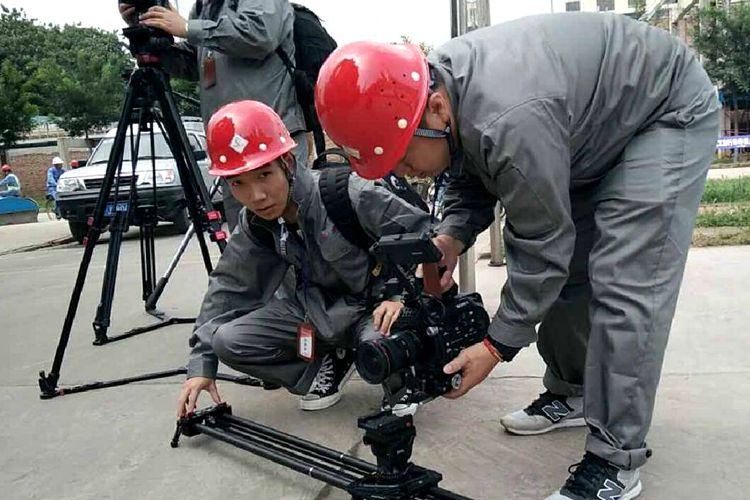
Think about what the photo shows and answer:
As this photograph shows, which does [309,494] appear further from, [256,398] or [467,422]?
[256,398]

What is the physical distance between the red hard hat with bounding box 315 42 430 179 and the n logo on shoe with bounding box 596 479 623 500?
1004 mm

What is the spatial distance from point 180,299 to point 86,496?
3.19 meters

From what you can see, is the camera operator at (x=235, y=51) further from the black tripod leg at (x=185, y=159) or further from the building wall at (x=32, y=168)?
the building wall at (x=32, y=168)

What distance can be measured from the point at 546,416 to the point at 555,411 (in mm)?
37

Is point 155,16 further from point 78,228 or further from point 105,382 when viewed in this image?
point 78,228

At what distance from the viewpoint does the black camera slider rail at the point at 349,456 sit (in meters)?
1.87

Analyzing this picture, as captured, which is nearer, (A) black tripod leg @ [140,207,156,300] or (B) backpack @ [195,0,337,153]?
(B) backpack @ [195,0,337,153]

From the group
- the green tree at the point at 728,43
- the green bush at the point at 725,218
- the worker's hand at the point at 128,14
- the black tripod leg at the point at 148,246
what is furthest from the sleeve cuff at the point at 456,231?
the green tree at the point at 728,43

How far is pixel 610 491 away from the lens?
1989 mm

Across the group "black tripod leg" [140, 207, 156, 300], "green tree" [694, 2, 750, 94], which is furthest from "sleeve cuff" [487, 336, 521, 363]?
"green tree" [694, 2, 750, 94]

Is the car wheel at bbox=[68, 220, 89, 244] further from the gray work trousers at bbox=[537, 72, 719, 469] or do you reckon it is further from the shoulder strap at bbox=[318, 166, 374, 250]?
the gray work trousers at bbox=[537, 72, 719, 469]

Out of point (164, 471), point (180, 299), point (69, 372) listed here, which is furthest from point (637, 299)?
point (180, 299)

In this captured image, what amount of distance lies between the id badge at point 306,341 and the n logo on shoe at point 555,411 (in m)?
0.85

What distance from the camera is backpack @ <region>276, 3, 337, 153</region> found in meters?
3.35
